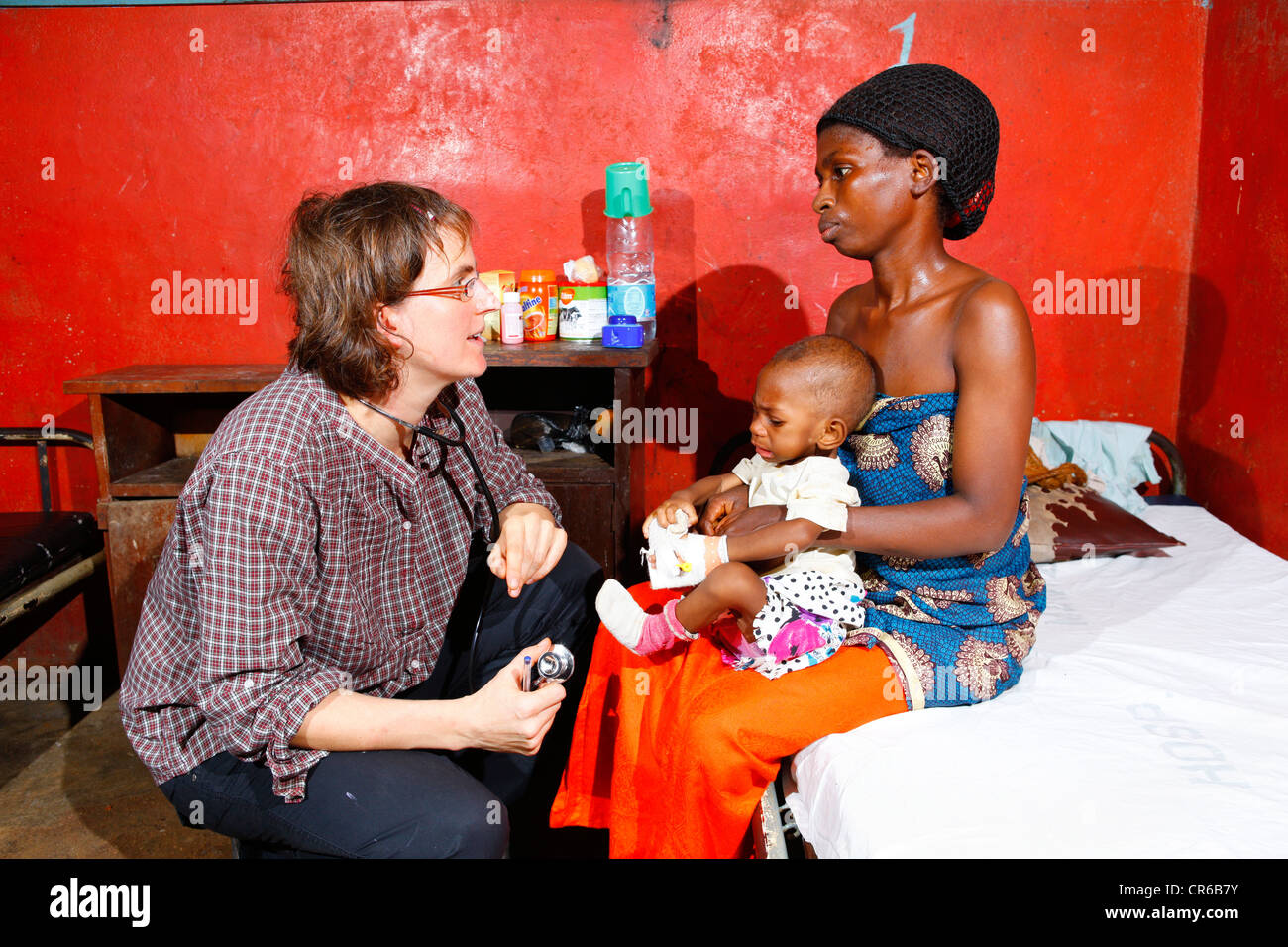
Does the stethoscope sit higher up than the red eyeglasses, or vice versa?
the red eyeglasses

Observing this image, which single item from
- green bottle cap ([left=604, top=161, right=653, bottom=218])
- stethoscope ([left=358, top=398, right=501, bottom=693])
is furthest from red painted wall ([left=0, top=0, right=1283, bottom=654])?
stethoscope ([left=358, top=398, right=501, bottom=693])

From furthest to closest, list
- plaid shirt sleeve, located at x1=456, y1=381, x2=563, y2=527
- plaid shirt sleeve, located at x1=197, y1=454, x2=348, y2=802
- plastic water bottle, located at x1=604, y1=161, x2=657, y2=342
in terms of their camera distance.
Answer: plastic water bottle, located at x1=604, y1=161, x2=657, y2=342 → plaid shirt sleeve, located at x1=456, y1=381, x2=563, y2=527 → plaid shirt sleeve, located at x1=197, y1=454, x2=348, y2=802

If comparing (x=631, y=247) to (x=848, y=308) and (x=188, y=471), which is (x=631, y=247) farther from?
(x=188, y=471)

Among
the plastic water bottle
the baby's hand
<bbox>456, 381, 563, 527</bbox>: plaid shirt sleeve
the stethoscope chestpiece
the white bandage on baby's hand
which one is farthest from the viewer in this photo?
the plastic water bottle

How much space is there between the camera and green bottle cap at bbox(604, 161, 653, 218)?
325 cm

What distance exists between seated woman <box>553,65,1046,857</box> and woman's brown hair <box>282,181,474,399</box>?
32.0 inches

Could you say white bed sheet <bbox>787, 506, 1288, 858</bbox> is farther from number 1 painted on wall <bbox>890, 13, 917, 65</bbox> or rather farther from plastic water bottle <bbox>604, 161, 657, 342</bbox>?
number 1 painted on wall <bbox>890, 13, 917, 65</bbox>

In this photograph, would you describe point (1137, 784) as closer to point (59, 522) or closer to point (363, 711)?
point (363, 711)

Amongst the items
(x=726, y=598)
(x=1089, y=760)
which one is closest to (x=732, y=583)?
(x=726, y=598)

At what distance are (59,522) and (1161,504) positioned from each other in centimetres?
368

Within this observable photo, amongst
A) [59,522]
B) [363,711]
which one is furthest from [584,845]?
[59,522]

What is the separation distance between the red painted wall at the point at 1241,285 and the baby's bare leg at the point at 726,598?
6.42 ft

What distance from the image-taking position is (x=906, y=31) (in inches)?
128

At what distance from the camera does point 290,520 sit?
1.69 meters
